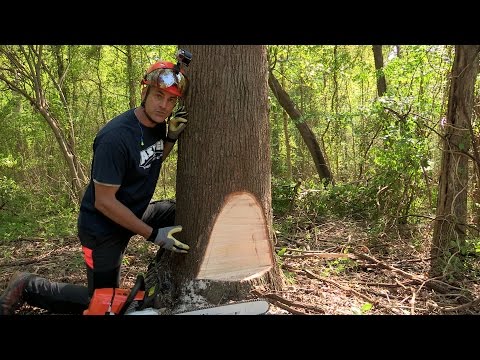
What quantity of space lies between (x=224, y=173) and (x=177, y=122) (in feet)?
1.66

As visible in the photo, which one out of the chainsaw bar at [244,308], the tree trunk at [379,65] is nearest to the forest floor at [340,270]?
the chainsaw bar at [244,308]

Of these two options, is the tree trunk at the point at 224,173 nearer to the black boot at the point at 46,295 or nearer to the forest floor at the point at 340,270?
the forest floor at the point at 340,270

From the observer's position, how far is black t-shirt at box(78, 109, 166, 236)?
2.62 metres

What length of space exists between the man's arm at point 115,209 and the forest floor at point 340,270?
100 centimetres

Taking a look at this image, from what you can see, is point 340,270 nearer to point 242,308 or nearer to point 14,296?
point 242,308

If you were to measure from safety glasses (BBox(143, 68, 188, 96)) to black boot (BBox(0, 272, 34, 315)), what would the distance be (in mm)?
1786

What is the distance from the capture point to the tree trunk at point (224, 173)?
9.20ft

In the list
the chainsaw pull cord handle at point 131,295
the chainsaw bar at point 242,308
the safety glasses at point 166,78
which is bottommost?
the chainsaw bar at point 242,308

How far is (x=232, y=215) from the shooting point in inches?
113

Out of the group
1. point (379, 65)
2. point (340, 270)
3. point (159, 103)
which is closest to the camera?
point (159, 103)

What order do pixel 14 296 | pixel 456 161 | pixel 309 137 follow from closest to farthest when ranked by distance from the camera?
pixel 14 296 < pixel 456 161 < pixel 309 137

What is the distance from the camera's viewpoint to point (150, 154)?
2.87 metres

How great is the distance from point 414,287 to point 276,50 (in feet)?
20.8

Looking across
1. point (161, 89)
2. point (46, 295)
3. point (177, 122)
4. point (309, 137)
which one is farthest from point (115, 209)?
point (309, 137)
